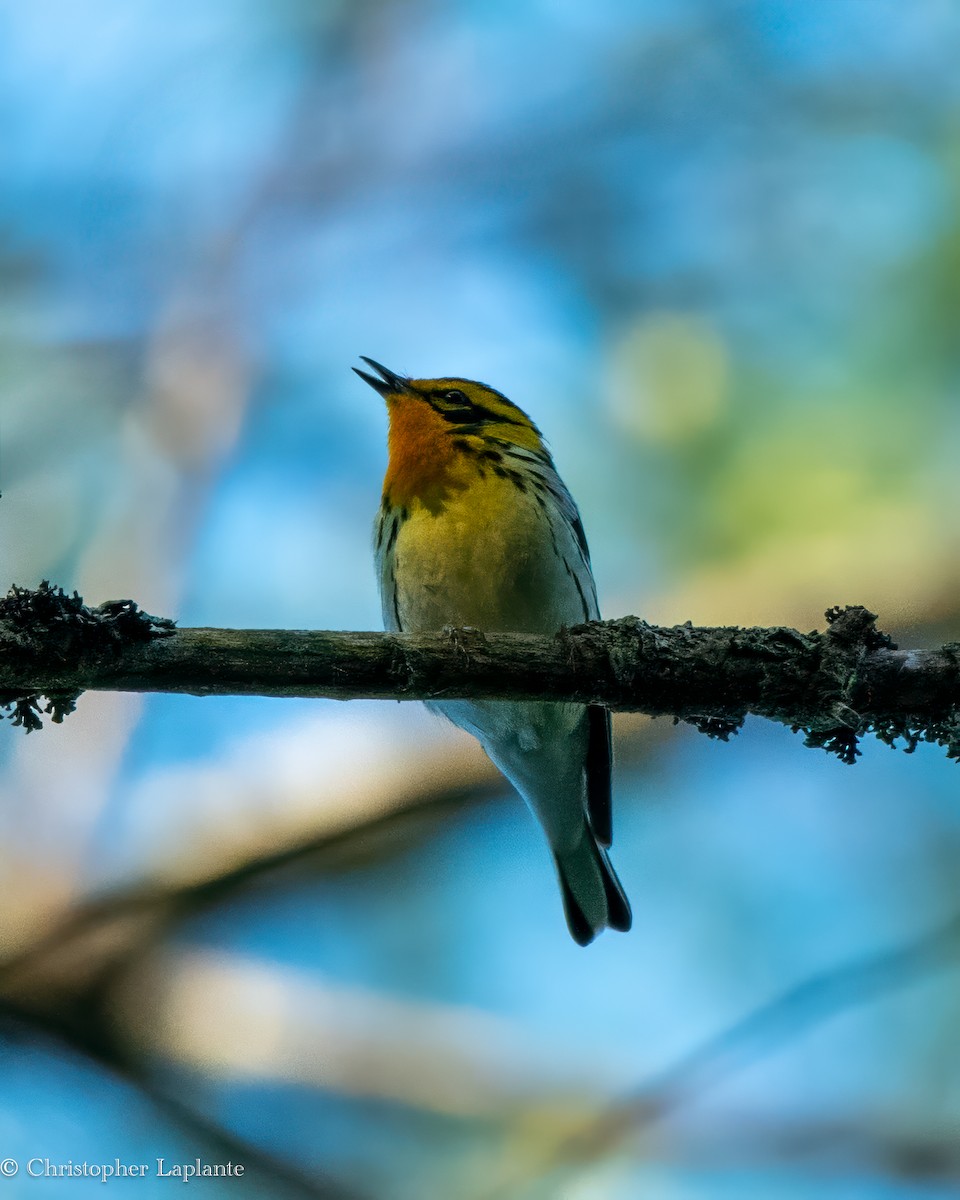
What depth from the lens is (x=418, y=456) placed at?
6.07 m

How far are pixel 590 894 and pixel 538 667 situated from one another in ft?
7.56

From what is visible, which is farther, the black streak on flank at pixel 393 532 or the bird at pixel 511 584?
the black streak on flank at pixel 393 532

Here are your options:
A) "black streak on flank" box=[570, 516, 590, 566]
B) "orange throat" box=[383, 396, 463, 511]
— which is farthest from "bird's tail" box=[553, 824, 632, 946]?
"orange throat" box=[383, 396, 463, 511]

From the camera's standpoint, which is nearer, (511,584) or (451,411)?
(511,584)

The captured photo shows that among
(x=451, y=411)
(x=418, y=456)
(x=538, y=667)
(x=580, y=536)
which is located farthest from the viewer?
(x=451, y=411)

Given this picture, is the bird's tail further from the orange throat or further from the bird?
the orange throat

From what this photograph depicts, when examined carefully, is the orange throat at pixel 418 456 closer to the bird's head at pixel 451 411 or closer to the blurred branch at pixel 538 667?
the bird's head at pixel 451 411

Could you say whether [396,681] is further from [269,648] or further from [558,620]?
[558,620]

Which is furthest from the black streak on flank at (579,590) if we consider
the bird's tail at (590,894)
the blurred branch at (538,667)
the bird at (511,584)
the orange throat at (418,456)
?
the blurred branch at (538,667)

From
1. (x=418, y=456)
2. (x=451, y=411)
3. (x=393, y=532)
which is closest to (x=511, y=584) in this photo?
(x=393, y=532)

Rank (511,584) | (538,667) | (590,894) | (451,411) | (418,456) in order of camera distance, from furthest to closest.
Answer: (451,411), (418,456), (590,894), (511,584), (538,667)

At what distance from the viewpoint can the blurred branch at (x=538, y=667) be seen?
3752mm

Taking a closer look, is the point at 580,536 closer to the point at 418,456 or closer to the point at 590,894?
the point at 418,456

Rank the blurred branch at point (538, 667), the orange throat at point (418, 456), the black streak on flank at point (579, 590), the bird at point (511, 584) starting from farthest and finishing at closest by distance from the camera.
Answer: the orange throat at point (418, 456), the black streak on flank at point (579, 590), the bird at point (511, 584), the blurred branch at point (538, 667)
